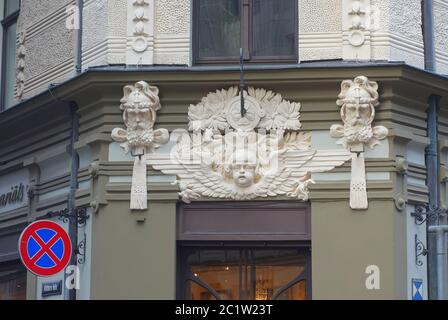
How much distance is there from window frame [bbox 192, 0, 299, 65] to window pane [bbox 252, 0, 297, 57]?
54 millimetres

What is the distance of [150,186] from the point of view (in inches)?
653

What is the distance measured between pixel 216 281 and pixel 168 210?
123 centimetres

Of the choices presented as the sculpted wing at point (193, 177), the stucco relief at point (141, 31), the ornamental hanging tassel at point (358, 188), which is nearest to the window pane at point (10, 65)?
the stucco relief at point (141, 31)

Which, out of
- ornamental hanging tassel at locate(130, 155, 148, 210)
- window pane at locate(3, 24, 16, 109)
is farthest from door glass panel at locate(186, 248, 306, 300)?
window pane at locate(3, 24, 16, 109)

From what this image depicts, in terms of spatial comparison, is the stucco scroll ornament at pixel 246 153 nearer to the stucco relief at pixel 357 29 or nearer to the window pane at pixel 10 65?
the stucco relief at pixel 357 29

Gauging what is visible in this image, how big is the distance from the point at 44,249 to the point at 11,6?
6.71m

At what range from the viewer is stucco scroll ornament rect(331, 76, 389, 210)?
52.9 ft

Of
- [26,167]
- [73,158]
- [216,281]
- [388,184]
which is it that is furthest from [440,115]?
[26,167]

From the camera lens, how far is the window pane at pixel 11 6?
20781mm

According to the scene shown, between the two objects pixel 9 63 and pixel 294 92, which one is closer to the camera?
pixel 294 92

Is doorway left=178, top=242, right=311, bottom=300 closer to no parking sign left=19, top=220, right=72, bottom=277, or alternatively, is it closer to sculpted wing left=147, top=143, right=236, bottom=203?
sculpted wing left=147, top=143, right=236, bottom=203

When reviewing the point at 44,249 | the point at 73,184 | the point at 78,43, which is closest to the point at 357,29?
the point at 78,43
